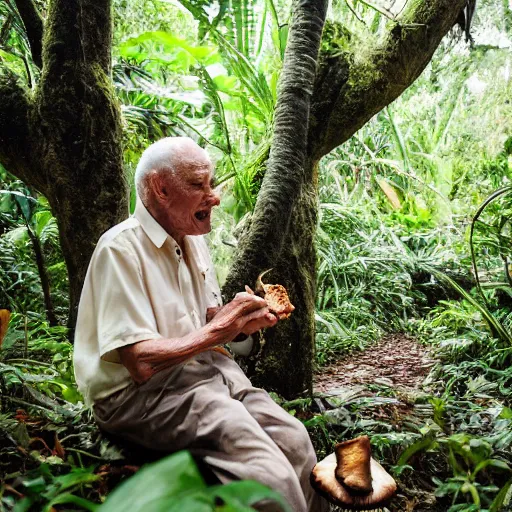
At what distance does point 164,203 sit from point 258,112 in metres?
2.12

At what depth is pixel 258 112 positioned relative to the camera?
405 cm

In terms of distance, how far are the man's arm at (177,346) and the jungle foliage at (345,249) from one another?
37 cm

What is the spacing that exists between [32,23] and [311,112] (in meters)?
1.76

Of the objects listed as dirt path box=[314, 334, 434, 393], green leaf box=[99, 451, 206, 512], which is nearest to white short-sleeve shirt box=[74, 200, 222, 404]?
green leaf box=[99, 451, 206, 512]

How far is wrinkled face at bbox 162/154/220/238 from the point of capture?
83.5 inches

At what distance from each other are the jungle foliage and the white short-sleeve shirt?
1.08 feet

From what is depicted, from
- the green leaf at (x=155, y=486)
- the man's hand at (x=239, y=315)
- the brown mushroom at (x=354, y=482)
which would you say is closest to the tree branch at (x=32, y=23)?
the man's hand at (x=239, y=315)

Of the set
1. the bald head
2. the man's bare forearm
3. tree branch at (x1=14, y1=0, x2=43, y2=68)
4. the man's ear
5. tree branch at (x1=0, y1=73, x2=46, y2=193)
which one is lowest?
the man's bare forearm

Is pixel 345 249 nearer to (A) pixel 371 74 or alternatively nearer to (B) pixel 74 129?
(A) pixel 371 74

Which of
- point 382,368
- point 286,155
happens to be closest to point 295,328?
point 286,155

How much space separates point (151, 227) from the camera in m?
2.09

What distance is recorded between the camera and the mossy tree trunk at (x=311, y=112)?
2980 mm

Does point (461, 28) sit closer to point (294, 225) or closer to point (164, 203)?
point (294, 225)

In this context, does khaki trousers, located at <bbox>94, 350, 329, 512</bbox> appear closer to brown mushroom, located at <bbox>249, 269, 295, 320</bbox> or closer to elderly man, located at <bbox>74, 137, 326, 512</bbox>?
elderly man, located at <bbox>74, 137, 326, 512</bbox>
